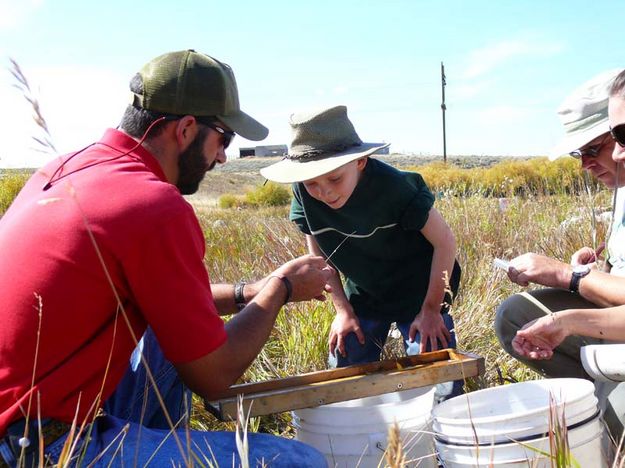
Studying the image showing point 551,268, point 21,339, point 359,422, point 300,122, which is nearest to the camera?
point 21,339

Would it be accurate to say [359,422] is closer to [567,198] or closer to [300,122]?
[300,122]

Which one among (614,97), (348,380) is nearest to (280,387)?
(348,380)

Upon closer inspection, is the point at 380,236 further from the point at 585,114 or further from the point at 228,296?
the point at 585,114

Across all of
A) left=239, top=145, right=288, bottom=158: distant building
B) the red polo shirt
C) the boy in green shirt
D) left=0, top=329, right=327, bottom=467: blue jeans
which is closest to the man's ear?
the red polo shirt

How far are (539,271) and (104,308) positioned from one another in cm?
168

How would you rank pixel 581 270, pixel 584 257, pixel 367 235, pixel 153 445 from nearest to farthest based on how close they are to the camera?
pixel 153 445 < pixel 581 270 < pixel 584 257 < pixel 367 235

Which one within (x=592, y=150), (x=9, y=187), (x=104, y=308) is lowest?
(x=9, y=187)

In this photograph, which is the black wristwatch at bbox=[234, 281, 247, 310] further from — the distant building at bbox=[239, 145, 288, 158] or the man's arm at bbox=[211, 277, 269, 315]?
the distant building at bbox=[239, 145, 288, 158]

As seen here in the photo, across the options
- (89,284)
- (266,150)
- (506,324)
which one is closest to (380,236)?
(506,324)

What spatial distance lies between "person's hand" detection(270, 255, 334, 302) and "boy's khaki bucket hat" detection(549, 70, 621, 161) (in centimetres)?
109

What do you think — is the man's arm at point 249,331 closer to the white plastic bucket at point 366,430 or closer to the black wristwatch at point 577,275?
the white plastic bucket at point 366,430

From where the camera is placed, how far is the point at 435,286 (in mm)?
3123

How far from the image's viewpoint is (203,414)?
11.0 ft

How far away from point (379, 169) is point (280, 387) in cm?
125
